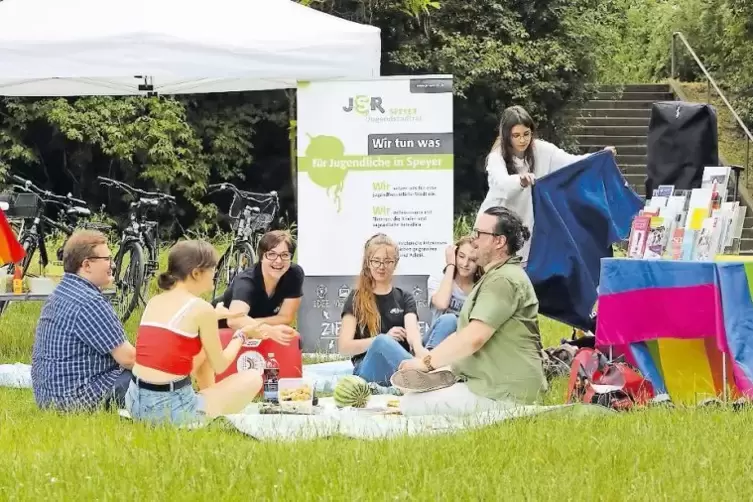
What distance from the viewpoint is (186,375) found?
18.5 ft

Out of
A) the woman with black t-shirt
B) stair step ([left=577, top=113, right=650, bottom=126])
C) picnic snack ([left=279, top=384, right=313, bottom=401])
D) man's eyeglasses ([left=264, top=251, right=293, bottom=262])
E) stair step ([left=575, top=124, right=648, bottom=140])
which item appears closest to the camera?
Answer: picnic snack ([left=279, top=384, right=313, bottom=401])

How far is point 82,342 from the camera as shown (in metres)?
5.98

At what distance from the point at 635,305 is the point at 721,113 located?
1471 centimetres

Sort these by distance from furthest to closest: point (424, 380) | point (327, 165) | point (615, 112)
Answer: point (615, 112) → point (327, 165) → point (424, 380)

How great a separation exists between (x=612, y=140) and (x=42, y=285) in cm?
1381

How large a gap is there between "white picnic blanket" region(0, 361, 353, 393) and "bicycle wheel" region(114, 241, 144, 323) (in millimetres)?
1779

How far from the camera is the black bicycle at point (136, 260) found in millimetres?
9953

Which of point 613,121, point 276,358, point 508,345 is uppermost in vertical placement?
point 613,121

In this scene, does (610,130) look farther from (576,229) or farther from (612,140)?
(576,229)

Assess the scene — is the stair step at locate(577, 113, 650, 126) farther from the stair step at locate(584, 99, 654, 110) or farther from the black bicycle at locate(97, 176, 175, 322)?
the black bicycle at locate(97, 176, 175, 322)

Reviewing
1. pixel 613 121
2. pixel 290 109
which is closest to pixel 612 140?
pixel 613 121

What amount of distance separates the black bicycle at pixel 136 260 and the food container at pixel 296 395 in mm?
3389

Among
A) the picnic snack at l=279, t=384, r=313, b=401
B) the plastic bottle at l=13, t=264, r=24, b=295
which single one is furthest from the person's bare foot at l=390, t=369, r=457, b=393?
the plastic bottle at l=13, t=264, r=24, b=295

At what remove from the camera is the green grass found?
434 cm
